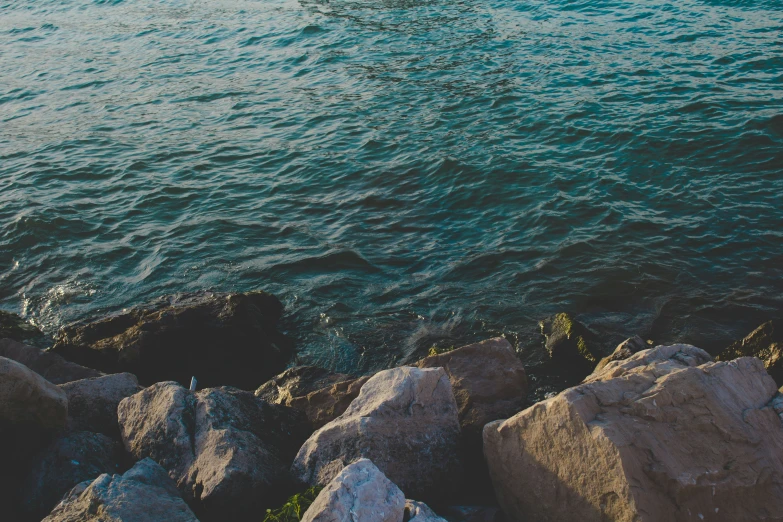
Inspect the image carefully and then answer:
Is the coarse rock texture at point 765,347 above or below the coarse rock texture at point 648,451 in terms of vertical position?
below

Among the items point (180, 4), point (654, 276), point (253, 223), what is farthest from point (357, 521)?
point (180, 4)

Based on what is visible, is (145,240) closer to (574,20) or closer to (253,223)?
(253,223)

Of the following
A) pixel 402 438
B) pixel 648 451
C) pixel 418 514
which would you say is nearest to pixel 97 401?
pixel 402 438

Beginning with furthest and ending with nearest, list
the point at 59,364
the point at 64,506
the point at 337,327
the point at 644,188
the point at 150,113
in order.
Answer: the point at 150,113, the point at 644,188, the point at 337,327, the point at 59,364, the point at 64,506

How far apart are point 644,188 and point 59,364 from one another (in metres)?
8.98

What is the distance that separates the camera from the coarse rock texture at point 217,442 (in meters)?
4.87

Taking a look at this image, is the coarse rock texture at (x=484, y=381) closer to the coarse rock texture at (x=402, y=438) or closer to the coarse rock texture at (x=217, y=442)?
the coarse rock texture at (x=402, y=438)

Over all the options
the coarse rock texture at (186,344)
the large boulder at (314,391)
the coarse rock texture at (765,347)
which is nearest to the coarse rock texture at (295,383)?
the large boulder at (314,391)

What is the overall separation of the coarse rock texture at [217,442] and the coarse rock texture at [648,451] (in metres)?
1.72

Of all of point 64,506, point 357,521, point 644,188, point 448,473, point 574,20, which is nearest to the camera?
point 357,521

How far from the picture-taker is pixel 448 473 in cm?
533

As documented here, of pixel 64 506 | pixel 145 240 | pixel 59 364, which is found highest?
pixel 64 506

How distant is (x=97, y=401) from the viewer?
6367 mm

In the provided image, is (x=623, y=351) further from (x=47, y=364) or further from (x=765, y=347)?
(x=47, y=364)
